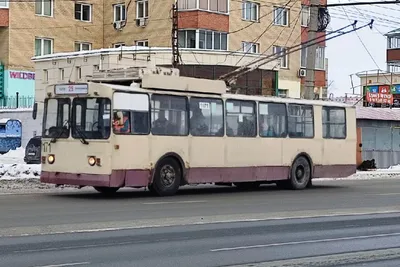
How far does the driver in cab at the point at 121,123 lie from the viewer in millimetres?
19250

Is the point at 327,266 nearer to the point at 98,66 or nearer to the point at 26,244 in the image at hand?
the point at 26,244

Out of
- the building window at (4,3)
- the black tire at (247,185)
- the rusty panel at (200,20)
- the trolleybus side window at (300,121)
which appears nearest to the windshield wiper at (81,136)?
the black tire at (247,185)

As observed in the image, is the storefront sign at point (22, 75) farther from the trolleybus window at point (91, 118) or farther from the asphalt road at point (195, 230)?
the trolleybus window at point (91, 118)

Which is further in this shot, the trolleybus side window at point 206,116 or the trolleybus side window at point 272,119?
the trolleybus side window at point 272,119

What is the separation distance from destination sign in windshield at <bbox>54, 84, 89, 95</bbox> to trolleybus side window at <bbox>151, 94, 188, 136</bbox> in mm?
1733

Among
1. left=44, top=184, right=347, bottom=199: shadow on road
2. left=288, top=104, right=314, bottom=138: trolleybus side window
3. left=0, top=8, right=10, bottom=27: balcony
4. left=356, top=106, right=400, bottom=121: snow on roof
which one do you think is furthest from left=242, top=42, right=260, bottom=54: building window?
left=288, top=104, right=314, bottom=138: trolleybus side window

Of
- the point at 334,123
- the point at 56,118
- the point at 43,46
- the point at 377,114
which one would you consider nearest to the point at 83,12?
the point at 43,46

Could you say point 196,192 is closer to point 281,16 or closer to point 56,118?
point 56,118

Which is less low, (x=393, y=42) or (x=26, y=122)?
(x=393, y=42)

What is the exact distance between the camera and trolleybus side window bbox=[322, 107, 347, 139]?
25781 mm

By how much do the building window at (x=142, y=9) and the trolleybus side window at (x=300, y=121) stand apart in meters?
28.9

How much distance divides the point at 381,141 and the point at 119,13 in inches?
848

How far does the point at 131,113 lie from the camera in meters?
19.6

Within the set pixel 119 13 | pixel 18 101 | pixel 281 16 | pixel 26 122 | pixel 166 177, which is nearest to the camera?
pixel 166 177
